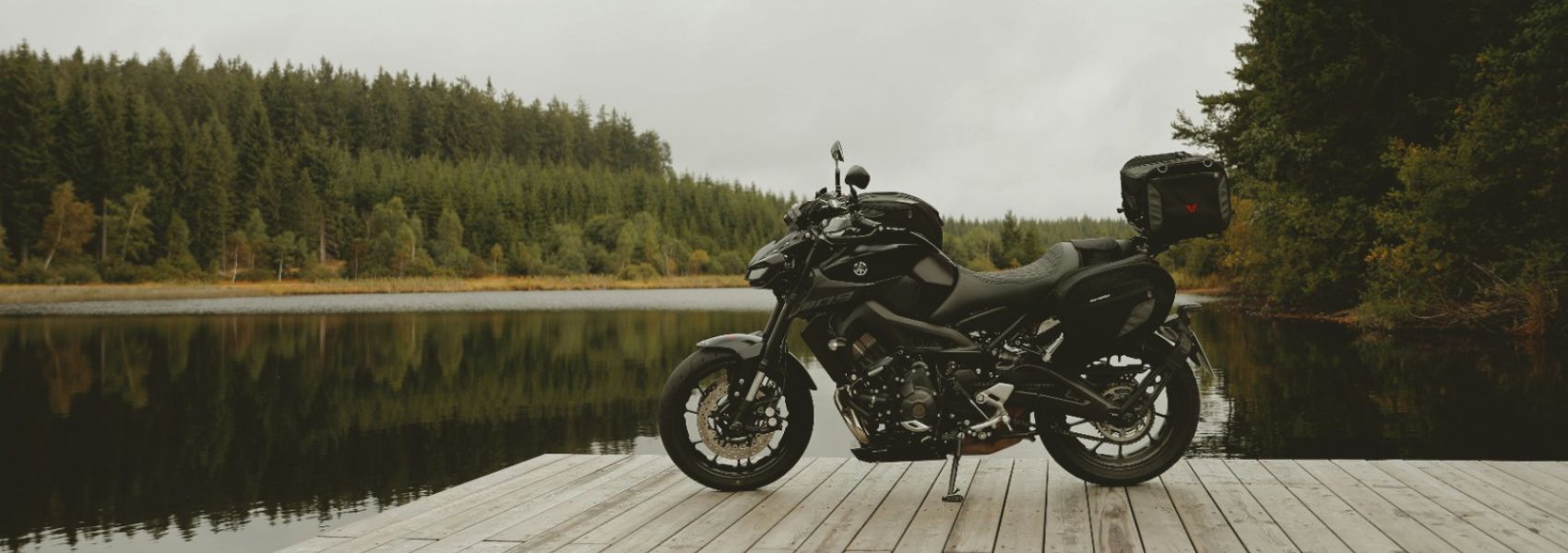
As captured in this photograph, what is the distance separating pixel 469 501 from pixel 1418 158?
61.0 feet

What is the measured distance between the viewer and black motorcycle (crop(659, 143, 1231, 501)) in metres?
4.30

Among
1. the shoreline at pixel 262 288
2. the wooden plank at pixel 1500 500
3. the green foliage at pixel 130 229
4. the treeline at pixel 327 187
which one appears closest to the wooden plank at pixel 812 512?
the wooden plank at pixel 1500 500

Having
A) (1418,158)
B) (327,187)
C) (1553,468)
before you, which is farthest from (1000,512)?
(327,187)

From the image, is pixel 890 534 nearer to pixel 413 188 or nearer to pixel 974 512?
pixel 974 512

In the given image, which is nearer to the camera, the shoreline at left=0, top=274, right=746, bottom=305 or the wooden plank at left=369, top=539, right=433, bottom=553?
the wooden plank at left=369, top=539, right=433, bottom=553

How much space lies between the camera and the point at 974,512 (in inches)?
155

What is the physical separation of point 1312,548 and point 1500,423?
8.66 metres

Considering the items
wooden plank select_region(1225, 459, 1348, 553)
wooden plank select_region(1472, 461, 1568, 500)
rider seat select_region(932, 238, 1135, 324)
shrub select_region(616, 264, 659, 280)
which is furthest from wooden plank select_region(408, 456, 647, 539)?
shrub select_region(616, 264, 659, 280)

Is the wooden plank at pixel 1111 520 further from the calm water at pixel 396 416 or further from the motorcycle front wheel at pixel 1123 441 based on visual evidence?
the calm water at pixel 396 416

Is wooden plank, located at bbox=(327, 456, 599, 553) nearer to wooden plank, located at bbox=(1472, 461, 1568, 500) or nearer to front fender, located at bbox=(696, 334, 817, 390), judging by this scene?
front fender, located at bbox=(696, 334, 817, 390)

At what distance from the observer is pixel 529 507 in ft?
13.8

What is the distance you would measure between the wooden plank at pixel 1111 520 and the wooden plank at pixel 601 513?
1.72 meters

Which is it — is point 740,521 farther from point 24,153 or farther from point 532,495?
point 24,153

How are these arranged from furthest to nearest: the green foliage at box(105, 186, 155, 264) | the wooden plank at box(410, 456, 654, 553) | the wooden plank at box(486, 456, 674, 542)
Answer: the green foliage at box(105, 186, 155, 264)
the wooden plank at box(486, 456, 674, 542)
the wooden plank at box(410, 456, 654, 553)
